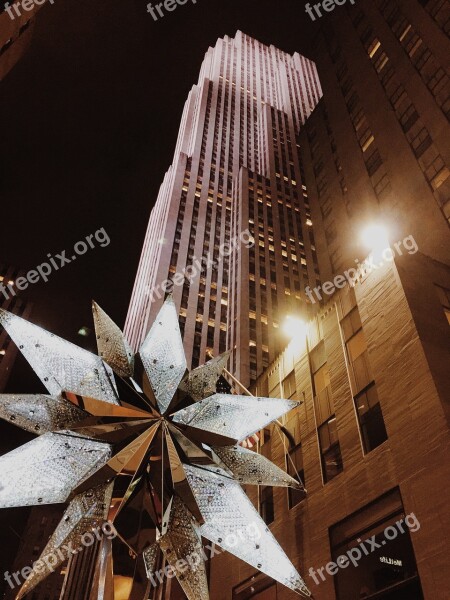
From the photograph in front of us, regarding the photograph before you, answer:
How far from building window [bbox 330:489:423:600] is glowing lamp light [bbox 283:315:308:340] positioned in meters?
7.67

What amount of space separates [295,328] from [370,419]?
6.54 m

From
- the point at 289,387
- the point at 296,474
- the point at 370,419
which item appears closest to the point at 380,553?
the point at 370,419

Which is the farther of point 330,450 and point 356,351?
point 356,351

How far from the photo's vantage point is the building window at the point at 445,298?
15.0 m

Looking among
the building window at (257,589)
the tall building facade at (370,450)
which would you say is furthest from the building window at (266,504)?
the building window at (257,589)

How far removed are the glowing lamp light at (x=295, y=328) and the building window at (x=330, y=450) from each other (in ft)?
13.9

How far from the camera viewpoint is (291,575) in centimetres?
661

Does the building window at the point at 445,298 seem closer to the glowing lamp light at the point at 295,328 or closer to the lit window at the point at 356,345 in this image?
the lit window at the point at 356,345

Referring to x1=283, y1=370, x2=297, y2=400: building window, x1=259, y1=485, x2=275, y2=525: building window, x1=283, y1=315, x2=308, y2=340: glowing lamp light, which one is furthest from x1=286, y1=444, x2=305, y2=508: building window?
x1=283, y1=315, x2=308, y2=340: glowing lamp light

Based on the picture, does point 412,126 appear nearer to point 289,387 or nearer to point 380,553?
point 289,387

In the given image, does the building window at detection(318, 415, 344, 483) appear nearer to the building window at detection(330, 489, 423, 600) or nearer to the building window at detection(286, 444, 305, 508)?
the building window at detection(286, 444, 305, 508)

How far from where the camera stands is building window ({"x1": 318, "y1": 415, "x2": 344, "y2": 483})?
14611 mm

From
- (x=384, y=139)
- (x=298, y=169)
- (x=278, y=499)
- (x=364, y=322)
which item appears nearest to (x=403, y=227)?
(x=384, y=139)

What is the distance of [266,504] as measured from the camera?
58.1ft
